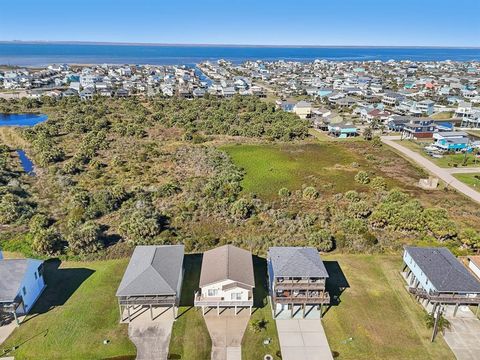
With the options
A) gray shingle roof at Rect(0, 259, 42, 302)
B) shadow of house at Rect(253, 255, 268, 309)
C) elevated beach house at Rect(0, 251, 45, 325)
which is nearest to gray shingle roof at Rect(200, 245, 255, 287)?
shadow of house at Rect(253, 255, 268, 309)

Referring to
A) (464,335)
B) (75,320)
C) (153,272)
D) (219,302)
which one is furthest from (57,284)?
(464,335)

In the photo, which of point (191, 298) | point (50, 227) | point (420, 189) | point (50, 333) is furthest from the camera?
point (420, 189)

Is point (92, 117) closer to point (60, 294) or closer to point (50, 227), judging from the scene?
point (50, 227)

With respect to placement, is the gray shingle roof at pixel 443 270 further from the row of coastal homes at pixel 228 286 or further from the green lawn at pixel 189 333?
the green lawn at pixel 189 333

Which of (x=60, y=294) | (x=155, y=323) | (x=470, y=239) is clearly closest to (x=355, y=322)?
(x=155, y=323)

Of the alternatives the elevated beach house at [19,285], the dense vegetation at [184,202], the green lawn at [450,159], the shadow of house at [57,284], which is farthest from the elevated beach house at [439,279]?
the green lawn at [450,159]

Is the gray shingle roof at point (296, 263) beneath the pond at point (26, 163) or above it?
above
